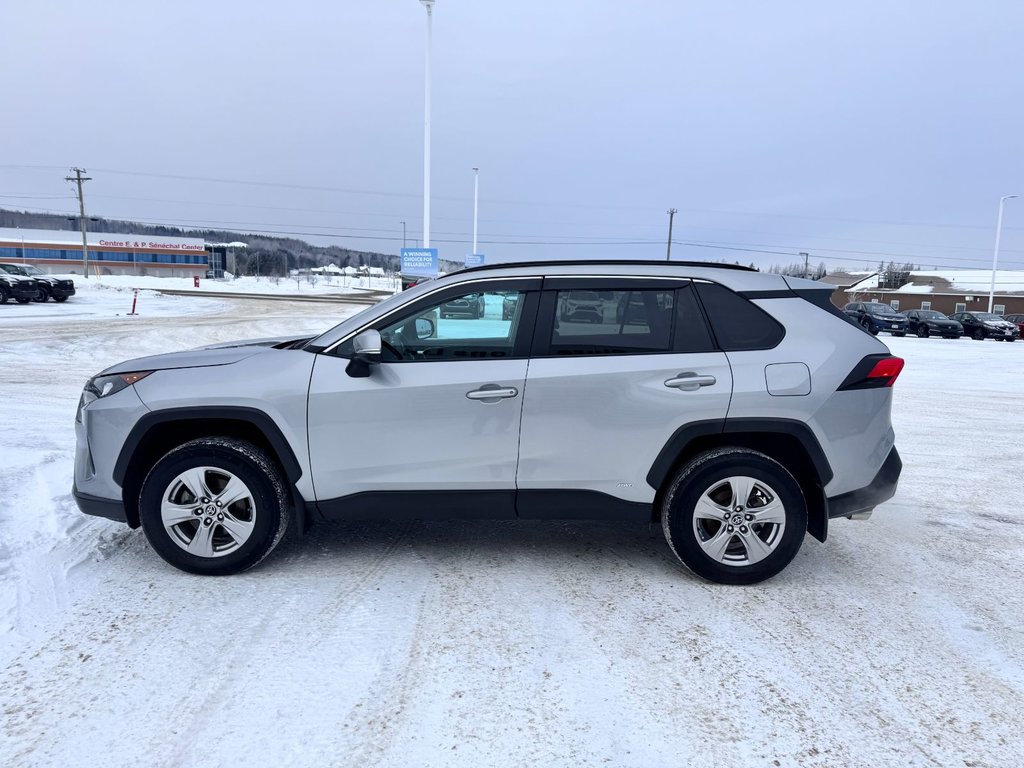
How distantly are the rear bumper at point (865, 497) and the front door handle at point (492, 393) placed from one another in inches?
73.8

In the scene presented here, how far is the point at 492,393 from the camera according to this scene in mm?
3648

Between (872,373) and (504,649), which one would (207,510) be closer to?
(504,649)

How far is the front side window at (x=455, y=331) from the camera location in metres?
3.81

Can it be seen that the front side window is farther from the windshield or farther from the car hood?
the car hood

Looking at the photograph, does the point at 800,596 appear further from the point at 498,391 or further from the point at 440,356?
the point at 440,356

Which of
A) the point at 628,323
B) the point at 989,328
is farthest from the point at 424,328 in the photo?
the point at 989,328

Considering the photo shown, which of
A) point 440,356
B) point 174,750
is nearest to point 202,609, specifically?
point 174,750

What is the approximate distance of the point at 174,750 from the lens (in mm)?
2432

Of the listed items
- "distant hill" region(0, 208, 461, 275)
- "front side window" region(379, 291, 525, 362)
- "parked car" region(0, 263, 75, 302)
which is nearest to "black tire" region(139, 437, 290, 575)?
"front side window" region(379, 291, 525, 362)

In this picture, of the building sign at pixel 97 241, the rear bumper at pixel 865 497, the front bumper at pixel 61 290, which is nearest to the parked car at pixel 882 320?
the rear bumper at pixel 865 497

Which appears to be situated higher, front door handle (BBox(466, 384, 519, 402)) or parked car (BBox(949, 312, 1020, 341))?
front door handle (BBox(466, 384, 519, 402))

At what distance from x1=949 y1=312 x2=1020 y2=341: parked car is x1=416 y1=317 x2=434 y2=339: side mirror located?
117 feet

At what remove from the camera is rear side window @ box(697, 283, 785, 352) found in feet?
12.3

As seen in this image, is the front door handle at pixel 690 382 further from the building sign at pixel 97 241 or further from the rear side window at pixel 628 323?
the building sign at pixel 97 241
